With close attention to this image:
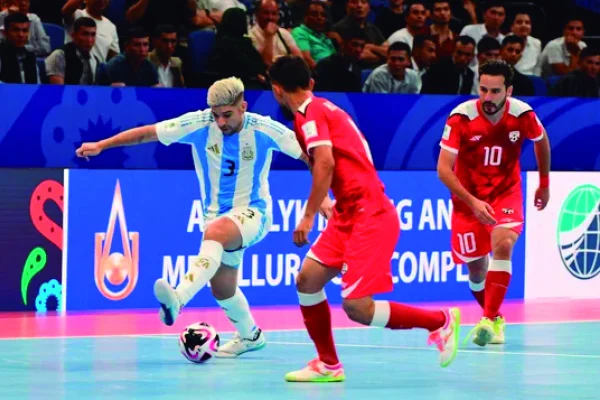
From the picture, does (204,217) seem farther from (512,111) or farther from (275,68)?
(512,111)

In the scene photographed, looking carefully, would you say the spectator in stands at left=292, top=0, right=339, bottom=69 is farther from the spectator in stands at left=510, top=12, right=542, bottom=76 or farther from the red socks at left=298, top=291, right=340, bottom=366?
the red socks at left=298, top=291, right=340, bottom=366

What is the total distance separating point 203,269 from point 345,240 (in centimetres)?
123

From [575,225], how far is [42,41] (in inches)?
A: 242

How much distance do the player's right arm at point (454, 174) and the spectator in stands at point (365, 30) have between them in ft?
20.4

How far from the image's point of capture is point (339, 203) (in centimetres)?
837

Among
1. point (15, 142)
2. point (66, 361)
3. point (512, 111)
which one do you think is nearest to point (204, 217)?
point (66, 361)

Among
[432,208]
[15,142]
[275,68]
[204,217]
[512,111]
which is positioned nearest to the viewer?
[275,68]

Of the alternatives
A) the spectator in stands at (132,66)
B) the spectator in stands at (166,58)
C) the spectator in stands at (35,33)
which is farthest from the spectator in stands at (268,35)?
the spectator in stands at (35,33)

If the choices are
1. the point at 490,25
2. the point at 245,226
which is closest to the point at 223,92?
the point at 245,226

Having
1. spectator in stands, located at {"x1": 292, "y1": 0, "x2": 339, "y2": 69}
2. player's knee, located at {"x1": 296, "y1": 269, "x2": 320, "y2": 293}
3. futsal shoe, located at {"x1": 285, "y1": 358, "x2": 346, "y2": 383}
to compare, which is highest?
spectator in stands, located at {"x1": 292, "y1": 0, "x2": 339, "y2": 69}

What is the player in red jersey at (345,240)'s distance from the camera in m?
8.14

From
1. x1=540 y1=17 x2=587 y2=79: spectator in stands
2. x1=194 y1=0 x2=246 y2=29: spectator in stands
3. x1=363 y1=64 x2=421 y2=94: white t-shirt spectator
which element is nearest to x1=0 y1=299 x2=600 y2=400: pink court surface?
x1=363 y1=64 x2=421 y2=94: white t-shirt spectator

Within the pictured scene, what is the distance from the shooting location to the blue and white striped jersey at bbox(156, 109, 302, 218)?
9664 millimetres

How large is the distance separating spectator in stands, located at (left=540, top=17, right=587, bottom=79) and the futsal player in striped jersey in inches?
357
